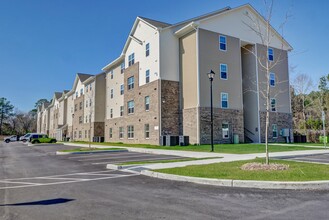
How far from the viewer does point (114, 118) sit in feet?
120

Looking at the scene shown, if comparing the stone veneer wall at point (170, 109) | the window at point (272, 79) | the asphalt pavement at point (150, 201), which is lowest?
the asphalt pavement at point (150, 201)

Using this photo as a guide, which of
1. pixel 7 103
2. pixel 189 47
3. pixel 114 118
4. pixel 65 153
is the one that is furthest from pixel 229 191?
pixel 7 103

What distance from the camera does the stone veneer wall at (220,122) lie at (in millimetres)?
23438

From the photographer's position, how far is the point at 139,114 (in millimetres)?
28750

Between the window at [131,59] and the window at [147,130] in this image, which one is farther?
the window at [131,59]

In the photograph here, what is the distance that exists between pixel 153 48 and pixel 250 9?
11.6 metres

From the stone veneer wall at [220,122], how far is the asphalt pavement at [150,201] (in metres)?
15.8

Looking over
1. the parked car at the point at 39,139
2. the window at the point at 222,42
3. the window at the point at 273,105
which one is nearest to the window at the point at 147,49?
the window at the point at 222,42

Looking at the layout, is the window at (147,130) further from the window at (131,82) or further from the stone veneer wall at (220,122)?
the window at (131,82)

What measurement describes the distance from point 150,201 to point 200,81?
62.3ft

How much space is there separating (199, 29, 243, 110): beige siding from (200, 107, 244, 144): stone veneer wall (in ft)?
1.99

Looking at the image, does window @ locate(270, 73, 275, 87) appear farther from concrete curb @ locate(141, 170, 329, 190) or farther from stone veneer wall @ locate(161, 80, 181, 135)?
concrete curb @ locate(141, 170, 329, 190)

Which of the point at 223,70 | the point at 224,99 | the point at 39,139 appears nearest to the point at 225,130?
the point at 224,99

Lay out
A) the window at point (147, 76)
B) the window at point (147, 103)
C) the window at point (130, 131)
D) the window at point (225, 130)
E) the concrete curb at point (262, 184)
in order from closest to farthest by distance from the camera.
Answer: the concrete curb at point (262, 184) → the window at point (225, 130) → the window at point (147, 103) → the window at point (147, 76) → the window at point (130, 131)
